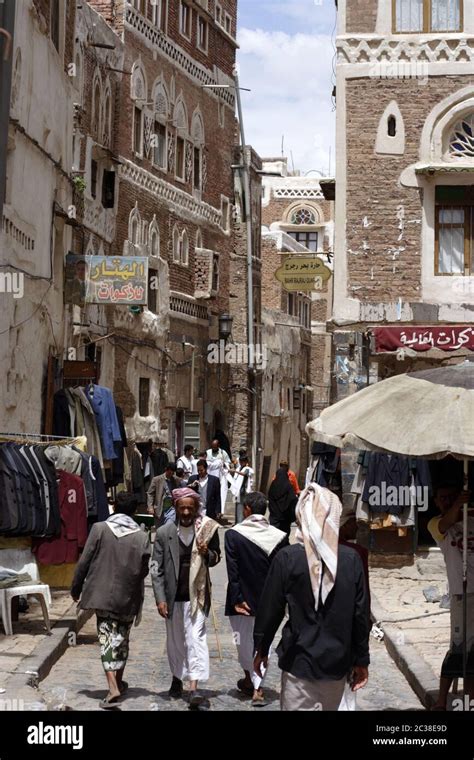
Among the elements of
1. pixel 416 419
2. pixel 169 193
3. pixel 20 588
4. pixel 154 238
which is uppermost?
pixel 169 193

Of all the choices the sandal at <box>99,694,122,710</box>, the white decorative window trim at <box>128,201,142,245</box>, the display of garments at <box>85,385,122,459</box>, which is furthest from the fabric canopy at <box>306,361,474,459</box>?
the white decorative window trim at <box>128,201,142,245</box>

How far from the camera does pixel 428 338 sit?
18344mm

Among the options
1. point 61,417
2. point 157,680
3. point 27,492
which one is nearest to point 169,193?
point 61,417

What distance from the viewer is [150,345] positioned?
30.6m

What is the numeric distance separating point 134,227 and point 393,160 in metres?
11.3

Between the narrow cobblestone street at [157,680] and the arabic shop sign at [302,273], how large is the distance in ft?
39.0

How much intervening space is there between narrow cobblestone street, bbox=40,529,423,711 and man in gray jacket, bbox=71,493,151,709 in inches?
10.6

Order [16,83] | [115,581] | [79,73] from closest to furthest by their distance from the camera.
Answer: [115,581], [16,83], [79,73]

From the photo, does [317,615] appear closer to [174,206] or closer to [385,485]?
[385,485]

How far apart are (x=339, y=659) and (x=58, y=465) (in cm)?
746

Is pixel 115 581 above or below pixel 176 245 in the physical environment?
below

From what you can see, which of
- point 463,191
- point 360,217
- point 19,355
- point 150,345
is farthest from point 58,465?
point 150,345

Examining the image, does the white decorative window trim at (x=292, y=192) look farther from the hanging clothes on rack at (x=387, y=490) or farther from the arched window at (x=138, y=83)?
the hanging clothes on rack at (x=387, y=490)
